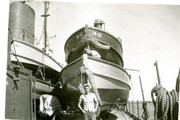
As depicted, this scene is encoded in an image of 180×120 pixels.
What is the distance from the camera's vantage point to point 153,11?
3.75 metres

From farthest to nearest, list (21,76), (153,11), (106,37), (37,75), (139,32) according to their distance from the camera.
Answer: (37,75) < (106,37) < (139,32) < (153,11) < (21,76)

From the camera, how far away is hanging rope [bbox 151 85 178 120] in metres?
3.09

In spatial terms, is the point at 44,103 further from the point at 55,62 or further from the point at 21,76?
the point at 55,62

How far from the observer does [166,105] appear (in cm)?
309

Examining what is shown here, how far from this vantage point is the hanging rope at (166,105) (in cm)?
309

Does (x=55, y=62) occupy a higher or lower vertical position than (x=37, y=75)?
higher

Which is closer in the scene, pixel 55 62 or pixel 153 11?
pixel 153 11

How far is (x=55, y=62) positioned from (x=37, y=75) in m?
1.03

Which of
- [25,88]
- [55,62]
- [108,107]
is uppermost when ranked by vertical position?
[55,62]

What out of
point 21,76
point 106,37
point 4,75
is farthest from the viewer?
point 106,37

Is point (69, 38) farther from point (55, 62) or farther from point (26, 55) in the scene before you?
point (55, 62)

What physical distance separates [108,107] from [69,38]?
177 centimetres

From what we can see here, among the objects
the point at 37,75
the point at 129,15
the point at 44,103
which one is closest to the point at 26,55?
Result: the point at 37,75

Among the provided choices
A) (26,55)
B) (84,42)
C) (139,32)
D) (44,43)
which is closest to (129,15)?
(139,32)
